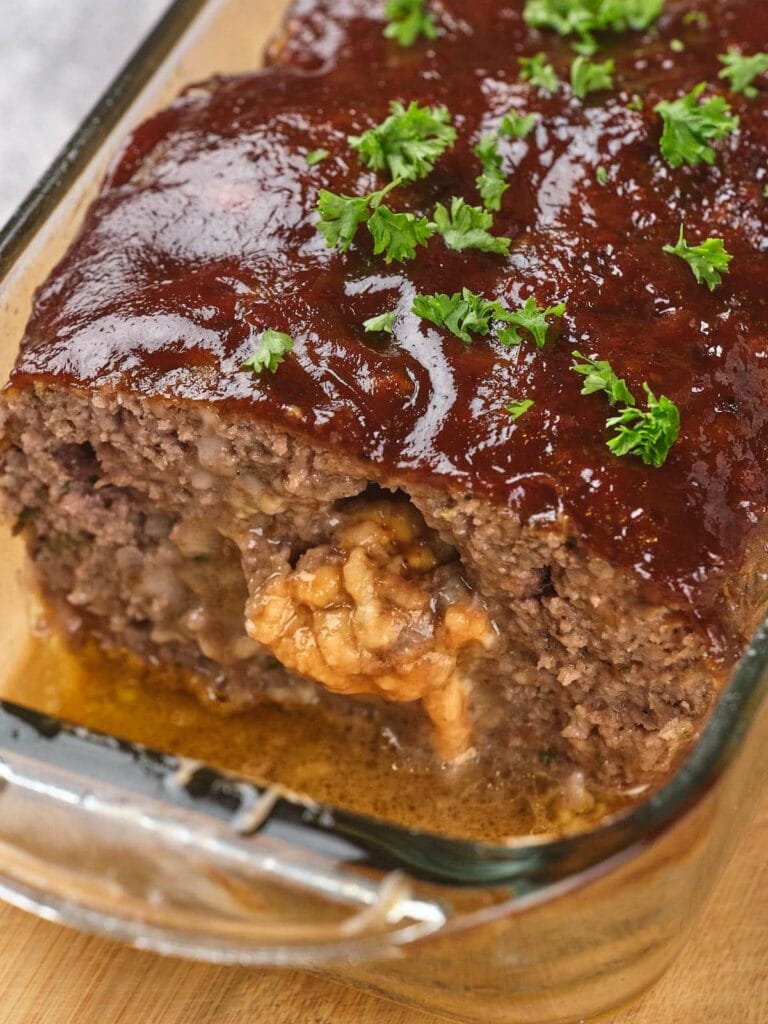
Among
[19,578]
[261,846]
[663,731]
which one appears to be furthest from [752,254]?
[19,578]

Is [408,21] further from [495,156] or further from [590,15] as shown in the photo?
[495,156]

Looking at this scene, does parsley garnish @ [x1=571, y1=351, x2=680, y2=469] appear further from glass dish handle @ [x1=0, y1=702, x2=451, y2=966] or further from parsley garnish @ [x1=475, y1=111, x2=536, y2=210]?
glass dish handle @ [x1=0, y1=702, x2=451, y2=966]

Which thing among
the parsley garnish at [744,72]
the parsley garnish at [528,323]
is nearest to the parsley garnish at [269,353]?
the parsley garnish at [528,323]

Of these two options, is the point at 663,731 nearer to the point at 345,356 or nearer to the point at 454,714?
the point at 454,714

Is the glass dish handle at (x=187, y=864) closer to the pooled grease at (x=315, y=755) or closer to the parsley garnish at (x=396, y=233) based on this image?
the pooled grease at (x=315, y=755)

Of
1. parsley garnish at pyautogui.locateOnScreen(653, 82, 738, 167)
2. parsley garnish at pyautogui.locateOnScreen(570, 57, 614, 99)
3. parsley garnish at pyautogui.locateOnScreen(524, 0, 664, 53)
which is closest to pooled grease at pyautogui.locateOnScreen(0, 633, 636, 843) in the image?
parsley garnish at pyautogui.locateOnScreen(653, 82, 738, 167)
